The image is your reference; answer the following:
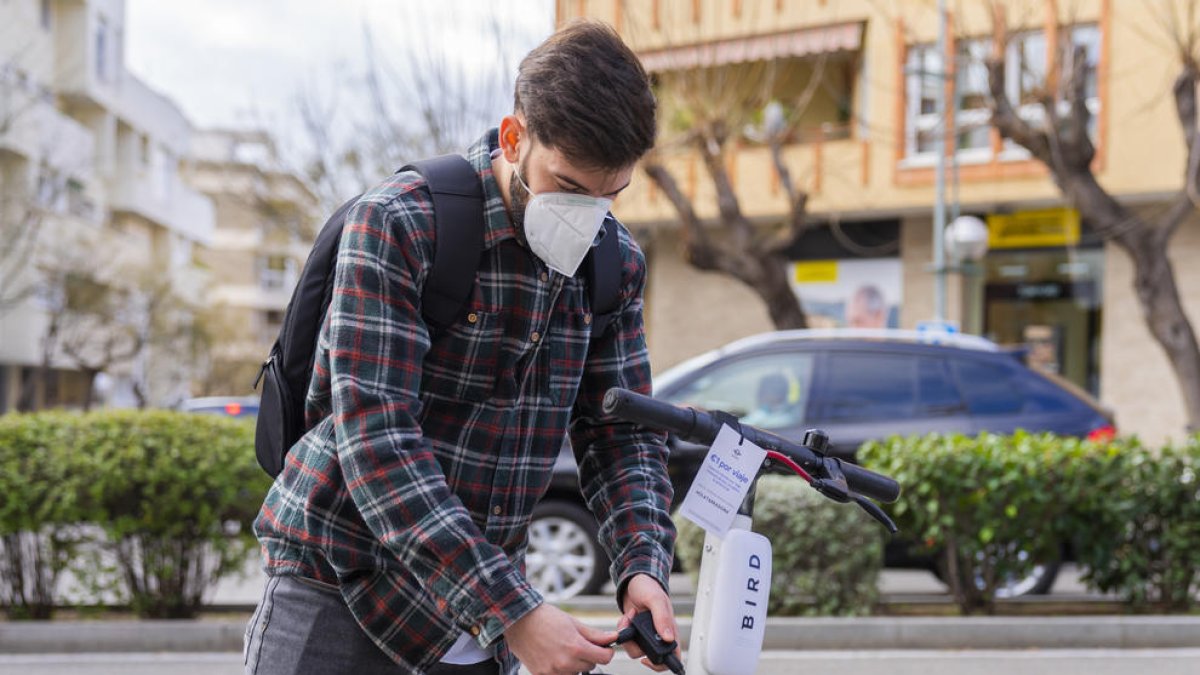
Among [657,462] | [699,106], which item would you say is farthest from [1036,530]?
[699,106]

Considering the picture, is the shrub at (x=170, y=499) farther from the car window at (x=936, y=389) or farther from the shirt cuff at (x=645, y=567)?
the shirt cuff at (x=645, y=567)

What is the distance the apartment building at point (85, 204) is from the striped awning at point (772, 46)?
12803 millimetres

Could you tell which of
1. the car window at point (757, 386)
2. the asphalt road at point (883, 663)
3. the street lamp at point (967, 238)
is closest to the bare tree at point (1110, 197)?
the street lamp at point (967, 238)

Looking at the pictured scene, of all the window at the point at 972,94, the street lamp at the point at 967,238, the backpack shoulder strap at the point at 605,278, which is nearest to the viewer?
the backpack shoulder strap at the point at 605,278

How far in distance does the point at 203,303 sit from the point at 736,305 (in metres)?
29.6

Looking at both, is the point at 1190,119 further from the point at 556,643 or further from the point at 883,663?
the point at 556,643

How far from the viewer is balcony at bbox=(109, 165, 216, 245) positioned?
43.7 metres

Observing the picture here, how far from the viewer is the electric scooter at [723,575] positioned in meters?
1.83

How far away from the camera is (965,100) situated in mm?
20078

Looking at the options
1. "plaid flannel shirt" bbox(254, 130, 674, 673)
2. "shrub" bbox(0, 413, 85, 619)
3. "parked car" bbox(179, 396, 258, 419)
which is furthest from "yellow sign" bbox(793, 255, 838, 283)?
"plaid flannel shirt" bbox(254, 130, 674, 673)

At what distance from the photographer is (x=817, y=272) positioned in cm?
2152

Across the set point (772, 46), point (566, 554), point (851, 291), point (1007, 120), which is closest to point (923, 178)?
point (851, 291)

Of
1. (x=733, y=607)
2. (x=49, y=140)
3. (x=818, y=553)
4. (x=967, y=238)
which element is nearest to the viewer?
(x=733, y=607)

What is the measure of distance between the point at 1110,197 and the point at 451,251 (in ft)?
43.8
